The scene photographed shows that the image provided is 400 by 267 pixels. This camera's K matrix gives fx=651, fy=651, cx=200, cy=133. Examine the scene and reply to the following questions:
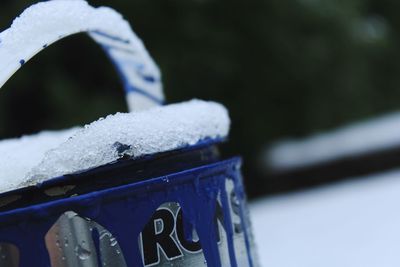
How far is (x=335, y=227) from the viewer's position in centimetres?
241

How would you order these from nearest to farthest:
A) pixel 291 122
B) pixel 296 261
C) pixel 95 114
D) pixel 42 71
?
pixel 296 261
pixel 95 114
pixel 42 71
pixel 291 122

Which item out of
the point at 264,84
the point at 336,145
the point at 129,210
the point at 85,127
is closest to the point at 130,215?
the point at 129,210

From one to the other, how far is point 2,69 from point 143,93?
448mm

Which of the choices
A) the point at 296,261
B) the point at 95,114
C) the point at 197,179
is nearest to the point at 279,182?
the point at 95,114

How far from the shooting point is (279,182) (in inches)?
188

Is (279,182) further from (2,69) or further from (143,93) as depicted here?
(2,69)

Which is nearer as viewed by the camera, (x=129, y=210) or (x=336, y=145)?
(x=129, y=210)

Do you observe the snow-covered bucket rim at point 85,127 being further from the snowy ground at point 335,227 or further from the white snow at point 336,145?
the white snow at point 336,145

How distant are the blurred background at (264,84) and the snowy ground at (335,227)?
0.08 m

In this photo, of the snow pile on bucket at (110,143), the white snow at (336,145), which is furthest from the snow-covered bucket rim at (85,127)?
the white snow at (336,145)

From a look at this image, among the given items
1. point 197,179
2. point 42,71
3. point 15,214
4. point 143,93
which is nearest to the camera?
point 15,214

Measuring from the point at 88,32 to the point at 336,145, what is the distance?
3.61 meters

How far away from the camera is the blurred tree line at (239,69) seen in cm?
411

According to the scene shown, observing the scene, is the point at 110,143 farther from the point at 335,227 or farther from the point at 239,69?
the point at 239,69
